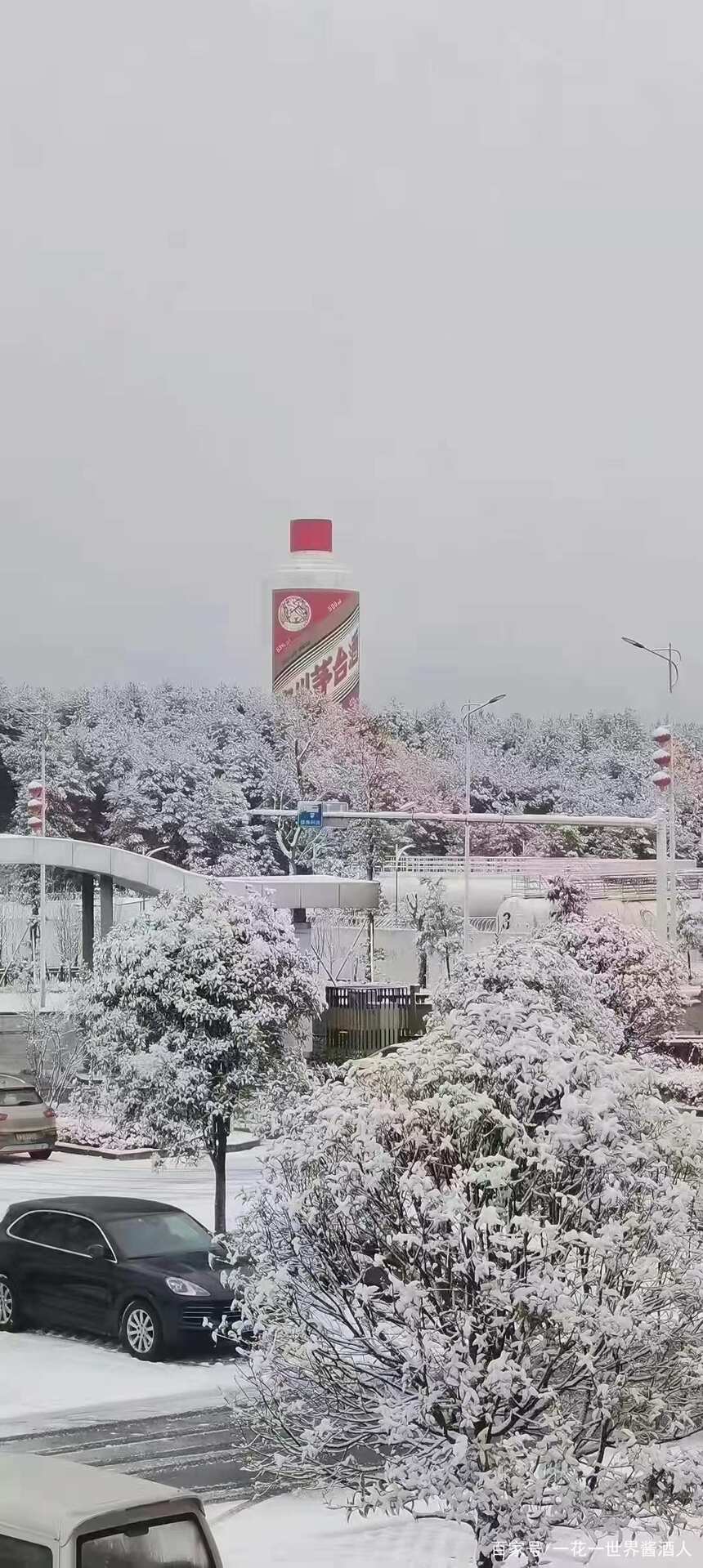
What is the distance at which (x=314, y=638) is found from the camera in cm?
9600

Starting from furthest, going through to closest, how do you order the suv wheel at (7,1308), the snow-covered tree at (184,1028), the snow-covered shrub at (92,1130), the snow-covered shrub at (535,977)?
the snow-covered shrub at (92,1130)
the snow-covered tree at (184,1028)
the suv wheel at (7,1308)
the snow-covered shrub at (535,977)

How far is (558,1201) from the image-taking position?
8883 mm

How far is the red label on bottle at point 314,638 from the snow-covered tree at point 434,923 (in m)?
34.7

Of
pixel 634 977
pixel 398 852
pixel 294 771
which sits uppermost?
pixel 294 771

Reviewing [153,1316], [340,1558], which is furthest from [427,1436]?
[153,1316]

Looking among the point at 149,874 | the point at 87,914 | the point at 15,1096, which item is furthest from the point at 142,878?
the point at 15,1096

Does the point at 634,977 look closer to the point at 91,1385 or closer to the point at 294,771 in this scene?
the point at 91,1385

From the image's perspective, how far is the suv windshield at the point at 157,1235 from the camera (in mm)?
15516

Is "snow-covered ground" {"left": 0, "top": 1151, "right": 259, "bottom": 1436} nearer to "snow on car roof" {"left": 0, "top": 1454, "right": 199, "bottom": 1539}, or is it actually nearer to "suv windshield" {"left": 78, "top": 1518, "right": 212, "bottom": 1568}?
"snow on car roof" {"left": 0, "top": 1454, "right": 199, "bottom": 1539}

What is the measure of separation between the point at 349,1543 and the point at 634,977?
72.5ft

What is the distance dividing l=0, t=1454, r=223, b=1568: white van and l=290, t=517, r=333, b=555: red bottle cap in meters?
90.0

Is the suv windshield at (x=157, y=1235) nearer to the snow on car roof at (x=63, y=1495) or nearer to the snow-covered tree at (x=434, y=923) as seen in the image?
the snow on car roof at (x=63, y=1495)

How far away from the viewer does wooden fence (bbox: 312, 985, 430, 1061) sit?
105 feet

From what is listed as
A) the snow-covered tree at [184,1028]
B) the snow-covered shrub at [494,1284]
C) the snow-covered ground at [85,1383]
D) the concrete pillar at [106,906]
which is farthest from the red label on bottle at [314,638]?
the snow-covered shrub at [494,1284]
